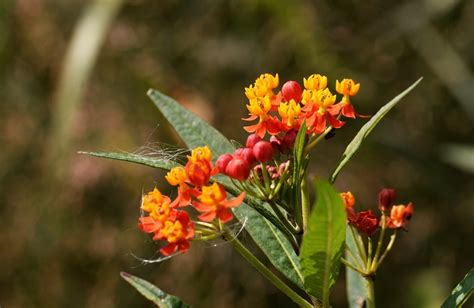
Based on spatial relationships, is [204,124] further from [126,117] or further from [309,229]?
[126,117]

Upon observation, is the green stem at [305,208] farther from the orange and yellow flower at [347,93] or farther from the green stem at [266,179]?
the orange and yellow flower at [347,93]

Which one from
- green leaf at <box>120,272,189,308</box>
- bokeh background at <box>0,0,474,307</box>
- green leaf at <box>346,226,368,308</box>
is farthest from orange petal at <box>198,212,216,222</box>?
bokeh background at <box>0,0,474,307</box>

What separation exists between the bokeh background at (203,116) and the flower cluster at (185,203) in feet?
6.91

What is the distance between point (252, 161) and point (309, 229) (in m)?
0.17

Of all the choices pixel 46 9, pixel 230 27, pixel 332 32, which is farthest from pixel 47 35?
pixel 332 32

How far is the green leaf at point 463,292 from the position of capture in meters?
1.13

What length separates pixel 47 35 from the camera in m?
3.53

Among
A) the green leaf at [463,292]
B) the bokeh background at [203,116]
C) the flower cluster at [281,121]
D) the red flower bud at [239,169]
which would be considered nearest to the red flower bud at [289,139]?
the flower cluster at [281,121]

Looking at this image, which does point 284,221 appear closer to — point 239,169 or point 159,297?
point 239,169

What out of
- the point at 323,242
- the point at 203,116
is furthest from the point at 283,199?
the point at 203,116

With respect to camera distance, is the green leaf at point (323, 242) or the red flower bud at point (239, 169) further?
the red flower bud at point (239, 169)

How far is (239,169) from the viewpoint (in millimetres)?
1070

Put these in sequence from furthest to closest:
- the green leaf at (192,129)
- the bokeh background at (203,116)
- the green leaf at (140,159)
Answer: the bokeh background at (203,116), the green leaf at (192,129), the green leaf at (140,159)

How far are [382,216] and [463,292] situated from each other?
7.4 inches
